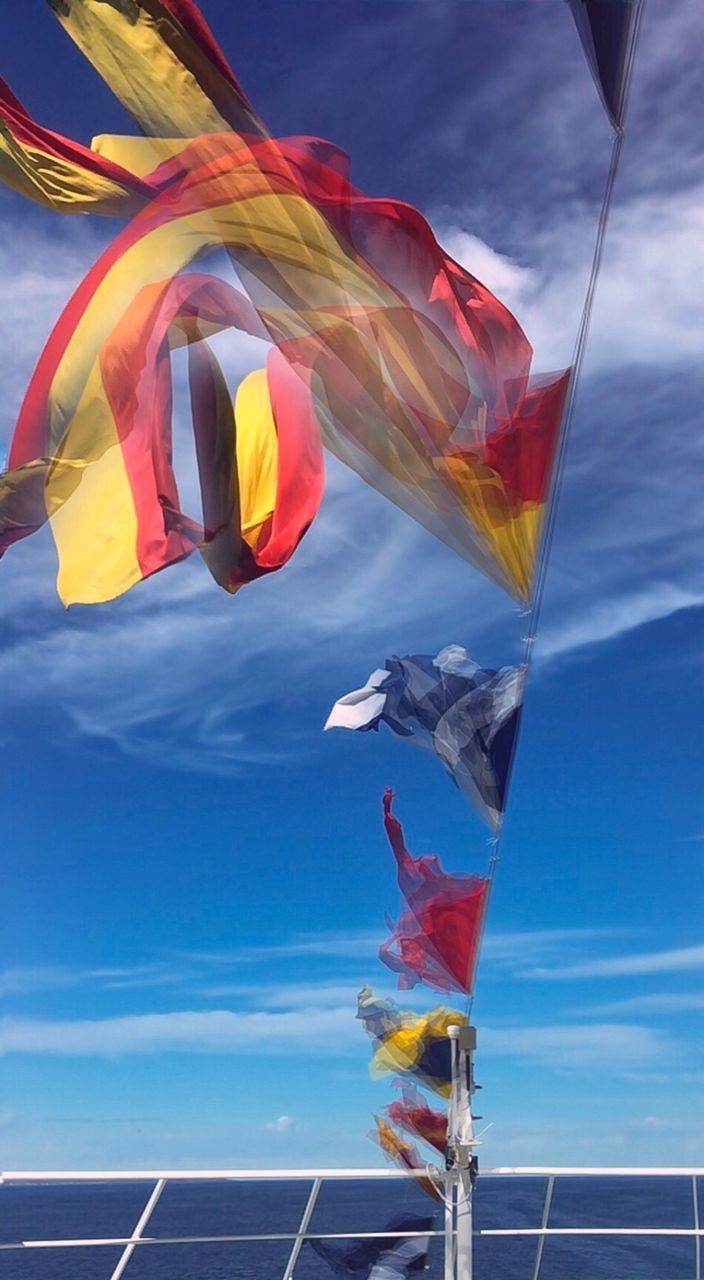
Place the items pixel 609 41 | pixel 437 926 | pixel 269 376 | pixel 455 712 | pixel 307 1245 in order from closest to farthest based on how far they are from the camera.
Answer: pixel 609 41 < pixel 269 376 < pixel 455 712 < pixel 437 926 < pixel 307 1245

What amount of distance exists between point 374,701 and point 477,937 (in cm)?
137

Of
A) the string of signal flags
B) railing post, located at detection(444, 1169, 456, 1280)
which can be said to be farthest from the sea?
the string of signal flags

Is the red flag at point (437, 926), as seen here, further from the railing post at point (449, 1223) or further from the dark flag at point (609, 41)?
the dark flag at point (609, 41)

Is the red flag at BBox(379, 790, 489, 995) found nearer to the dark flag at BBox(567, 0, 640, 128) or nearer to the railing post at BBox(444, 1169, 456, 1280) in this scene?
the railing post at BBox(444, 1169, 456, 1280)

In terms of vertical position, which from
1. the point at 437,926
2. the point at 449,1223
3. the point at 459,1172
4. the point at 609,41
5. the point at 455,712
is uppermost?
the point at 609,41

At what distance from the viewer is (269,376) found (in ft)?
16.1

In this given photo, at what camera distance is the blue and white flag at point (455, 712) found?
5.43 metres

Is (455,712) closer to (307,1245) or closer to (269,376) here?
(269,376)

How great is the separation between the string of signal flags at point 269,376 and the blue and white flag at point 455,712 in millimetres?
12

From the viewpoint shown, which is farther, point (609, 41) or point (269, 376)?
point (269, 376)

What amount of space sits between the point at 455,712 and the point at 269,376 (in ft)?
6.12

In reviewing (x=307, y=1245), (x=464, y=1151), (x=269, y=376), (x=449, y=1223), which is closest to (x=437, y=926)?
(x=464, y=1151)

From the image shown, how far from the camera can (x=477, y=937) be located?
5.84 metres

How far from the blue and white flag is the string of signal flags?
0.01 metres
